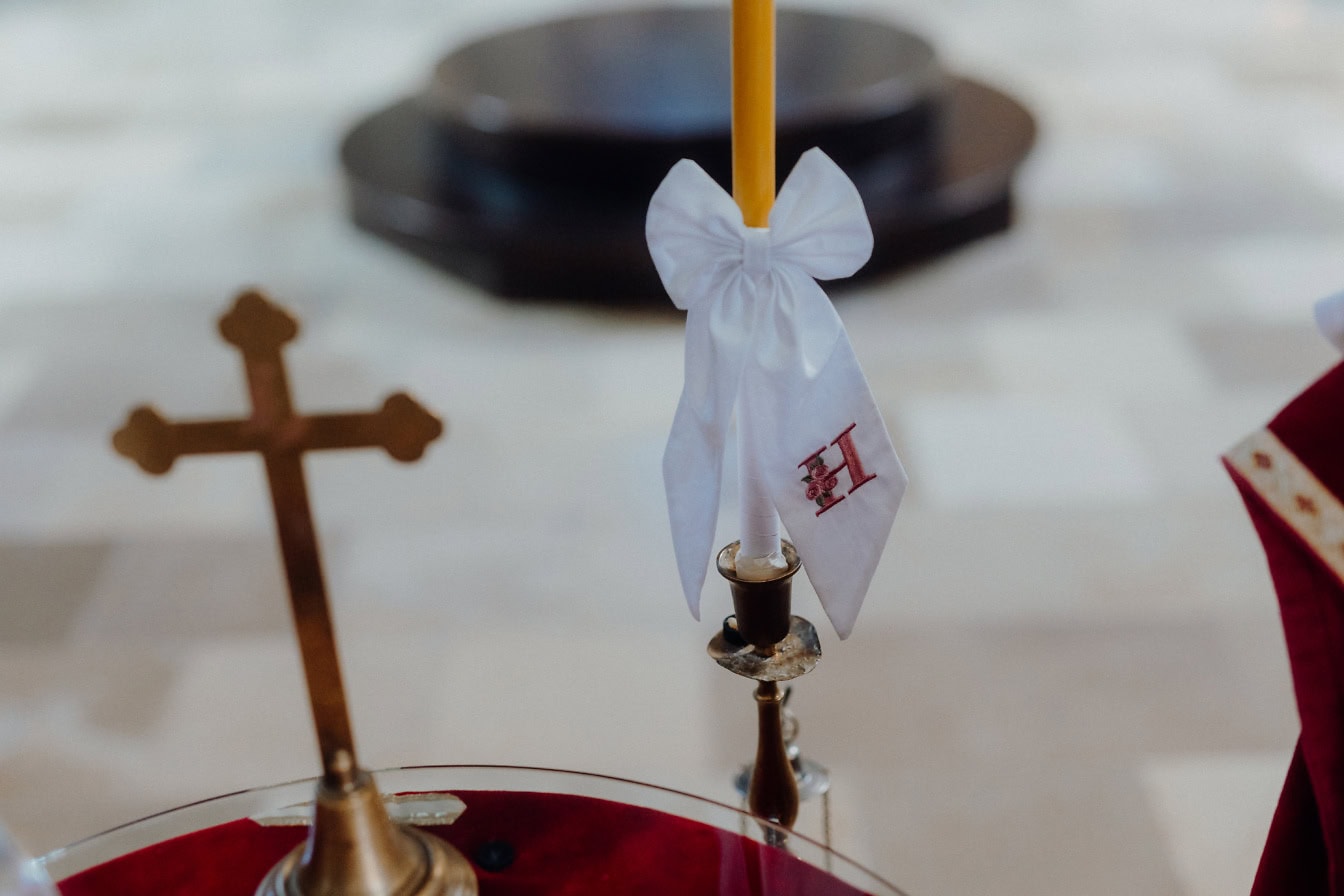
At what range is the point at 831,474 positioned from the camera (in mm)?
805

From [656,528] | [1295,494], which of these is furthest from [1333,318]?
[656,528]

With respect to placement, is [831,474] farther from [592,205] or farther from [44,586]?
[592,205]

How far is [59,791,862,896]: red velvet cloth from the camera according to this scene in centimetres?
86

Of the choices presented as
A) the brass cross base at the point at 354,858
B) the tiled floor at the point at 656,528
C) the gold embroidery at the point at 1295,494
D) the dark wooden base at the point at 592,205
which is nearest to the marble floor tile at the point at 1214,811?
the tiled floor at the point at 656,528

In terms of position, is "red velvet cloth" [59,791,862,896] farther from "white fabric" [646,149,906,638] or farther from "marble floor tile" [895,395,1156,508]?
"marble floor tile" [895,395,1156,508]

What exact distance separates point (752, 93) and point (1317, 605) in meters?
0.40

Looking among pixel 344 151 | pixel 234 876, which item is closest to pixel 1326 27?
pixel 344 151

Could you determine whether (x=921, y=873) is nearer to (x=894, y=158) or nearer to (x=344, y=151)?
(x=894, y=158)

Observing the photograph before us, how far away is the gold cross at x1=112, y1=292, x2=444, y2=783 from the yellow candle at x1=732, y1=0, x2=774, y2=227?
0.22m

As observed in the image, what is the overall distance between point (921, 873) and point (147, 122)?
11.2 ft

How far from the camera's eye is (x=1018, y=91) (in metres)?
4.10

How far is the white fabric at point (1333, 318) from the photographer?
74 centimetres

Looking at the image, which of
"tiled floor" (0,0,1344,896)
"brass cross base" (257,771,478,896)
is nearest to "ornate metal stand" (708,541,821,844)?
"brass cross base" (257,771,478,896)

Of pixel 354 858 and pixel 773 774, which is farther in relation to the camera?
pixel 773 774
